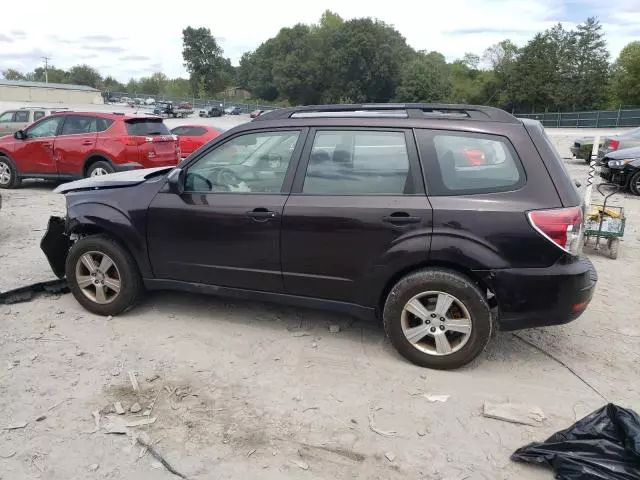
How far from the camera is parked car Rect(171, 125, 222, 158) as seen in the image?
52.8 ft

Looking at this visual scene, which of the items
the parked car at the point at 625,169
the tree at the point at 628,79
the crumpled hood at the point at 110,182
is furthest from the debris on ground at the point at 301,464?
the tree at the point at 628,79

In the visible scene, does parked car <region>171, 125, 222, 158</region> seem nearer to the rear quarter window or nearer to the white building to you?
the rear quarter window

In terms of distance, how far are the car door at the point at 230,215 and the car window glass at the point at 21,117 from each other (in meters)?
16.0

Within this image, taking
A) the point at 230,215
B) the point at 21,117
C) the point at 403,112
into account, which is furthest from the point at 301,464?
the point at 21,117

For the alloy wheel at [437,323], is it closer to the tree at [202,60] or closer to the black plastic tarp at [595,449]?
the black plastic tarp at [595,449]

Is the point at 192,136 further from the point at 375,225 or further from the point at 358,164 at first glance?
the point at 375,225

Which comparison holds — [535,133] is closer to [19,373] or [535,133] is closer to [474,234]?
[474,234]

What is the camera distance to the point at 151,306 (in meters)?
4.92

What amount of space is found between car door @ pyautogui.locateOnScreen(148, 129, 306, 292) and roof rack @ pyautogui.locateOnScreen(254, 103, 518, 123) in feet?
0.86

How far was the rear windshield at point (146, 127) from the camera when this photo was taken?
10580 millimetres

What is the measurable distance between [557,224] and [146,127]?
9.22m

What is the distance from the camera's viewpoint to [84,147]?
10531 millimetres

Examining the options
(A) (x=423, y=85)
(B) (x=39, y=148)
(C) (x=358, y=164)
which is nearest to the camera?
(C) (x=358, y=164)

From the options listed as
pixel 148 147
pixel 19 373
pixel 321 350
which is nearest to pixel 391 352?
pixel 321 350
